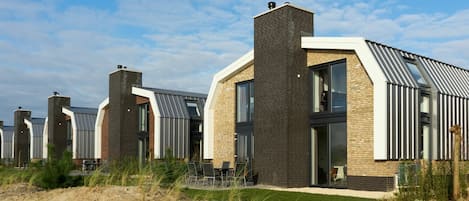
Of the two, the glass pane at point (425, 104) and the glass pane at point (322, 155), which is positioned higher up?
the glass pane at point (425, 104)

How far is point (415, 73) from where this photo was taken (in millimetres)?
16875

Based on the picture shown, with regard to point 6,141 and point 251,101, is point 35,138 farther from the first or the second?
point 251,101

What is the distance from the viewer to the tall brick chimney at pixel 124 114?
27.5m

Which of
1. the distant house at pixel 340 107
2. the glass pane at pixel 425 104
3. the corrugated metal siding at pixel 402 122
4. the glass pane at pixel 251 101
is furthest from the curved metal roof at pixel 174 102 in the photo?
the corrugated metal siding at pixel 402 122

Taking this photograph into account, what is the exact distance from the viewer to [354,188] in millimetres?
15516

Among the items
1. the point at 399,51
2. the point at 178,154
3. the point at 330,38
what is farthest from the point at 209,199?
the point at 178,154

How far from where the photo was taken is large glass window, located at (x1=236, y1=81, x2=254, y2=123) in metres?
19.8

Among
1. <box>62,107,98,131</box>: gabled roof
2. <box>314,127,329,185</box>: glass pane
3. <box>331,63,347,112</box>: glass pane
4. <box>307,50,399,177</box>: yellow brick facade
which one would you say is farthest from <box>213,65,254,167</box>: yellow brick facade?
<box>62,107,98,131</box>: gabled roof

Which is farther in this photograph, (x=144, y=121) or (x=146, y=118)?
(x=144, y=121)

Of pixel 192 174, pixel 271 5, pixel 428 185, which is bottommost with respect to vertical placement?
pixel 192 174

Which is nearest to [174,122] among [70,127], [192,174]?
[192,174]

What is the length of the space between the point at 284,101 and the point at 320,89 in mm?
1350

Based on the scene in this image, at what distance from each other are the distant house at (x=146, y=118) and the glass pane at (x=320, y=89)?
10236mm

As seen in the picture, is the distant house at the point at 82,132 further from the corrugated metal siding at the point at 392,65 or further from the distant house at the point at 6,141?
the corrugated metal siding at the point at 392,65
